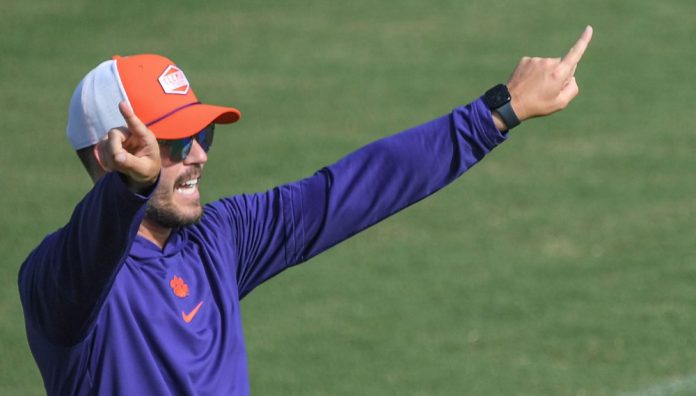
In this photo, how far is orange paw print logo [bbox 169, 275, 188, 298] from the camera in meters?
3.96

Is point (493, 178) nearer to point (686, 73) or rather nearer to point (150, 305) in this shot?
point (686, 73)

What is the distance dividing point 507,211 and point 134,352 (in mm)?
6487

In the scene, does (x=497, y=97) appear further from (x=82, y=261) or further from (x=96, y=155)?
(x=82, y=261)

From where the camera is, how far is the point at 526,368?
7.68m

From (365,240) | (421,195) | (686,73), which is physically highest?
(421,195)

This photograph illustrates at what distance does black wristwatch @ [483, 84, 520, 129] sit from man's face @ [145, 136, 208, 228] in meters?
0.92

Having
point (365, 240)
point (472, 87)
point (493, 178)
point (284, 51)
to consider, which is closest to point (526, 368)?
point (365, 240)

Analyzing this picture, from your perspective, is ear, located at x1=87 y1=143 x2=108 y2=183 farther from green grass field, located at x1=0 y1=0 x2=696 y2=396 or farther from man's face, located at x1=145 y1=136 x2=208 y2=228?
green grass field, located at x1=0 y1=0 x2=696 y2=396

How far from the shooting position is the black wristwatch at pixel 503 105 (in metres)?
4.15

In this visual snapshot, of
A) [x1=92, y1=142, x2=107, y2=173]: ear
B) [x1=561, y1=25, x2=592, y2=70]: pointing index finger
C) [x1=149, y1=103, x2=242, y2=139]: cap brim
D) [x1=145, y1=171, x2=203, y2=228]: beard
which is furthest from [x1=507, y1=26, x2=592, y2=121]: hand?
[x1=92, y1=142, x2=107, y2=173]: ear

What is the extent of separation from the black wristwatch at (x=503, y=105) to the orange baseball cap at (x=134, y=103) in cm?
86

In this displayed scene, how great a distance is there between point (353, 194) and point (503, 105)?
554mm

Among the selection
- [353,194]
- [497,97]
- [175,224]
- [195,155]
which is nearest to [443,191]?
[353,194]

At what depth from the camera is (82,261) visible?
334 cm
